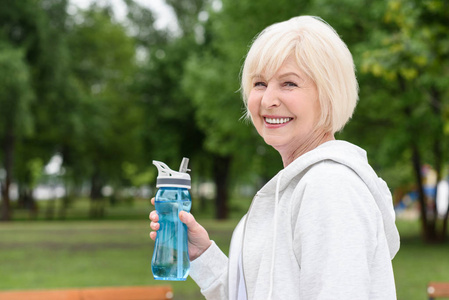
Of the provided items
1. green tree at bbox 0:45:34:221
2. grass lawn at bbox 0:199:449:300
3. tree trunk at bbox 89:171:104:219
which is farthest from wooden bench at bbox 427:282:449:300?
tree trunk at bbox 89:171:104:219

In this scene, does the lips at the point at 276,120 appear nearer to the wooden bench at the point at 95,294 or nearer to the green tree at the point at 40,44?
the wooden bench at the point at 95,294

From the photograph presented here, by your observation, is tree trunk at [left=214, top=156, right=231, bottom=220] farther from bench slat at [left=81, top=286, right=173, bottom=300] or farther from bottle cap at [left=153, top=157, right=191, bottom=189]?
bottle cap at [left=153, top=157, right=191, bottom=189]

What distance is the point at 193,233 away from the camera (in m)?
2.15

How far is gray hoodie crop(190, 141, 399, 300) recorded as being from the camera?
1553 mm

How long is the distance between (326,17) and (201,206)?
37.2m

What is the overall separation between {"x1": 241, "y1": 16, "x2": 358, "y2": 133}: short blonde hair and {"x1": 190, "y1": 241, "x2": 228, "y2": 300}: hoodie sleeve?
664mm

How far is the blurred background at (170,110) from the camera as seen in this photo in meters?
13.0

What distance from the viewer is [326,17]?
1703cm

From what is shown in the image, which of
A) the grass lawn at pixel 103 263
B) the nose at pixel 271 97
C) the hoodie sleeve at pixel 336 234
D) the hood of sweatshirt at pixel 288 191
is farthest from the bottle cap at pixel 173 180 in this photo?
the grass lawn at pixel 103 263

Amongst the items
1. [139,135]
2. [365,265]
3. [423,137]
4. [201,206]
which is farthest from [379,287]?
[201,206]

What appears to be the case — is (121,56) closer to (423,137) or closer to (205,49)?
(205,49)

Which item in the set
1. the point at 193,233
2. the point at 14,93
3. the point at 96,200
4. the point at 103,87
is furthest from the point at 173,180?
the point at 96,200

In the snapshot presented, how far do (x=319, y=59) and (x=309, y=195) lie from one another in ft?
1.33

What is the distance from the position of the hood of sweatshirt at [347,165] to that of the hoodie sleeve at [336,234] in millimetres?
33
